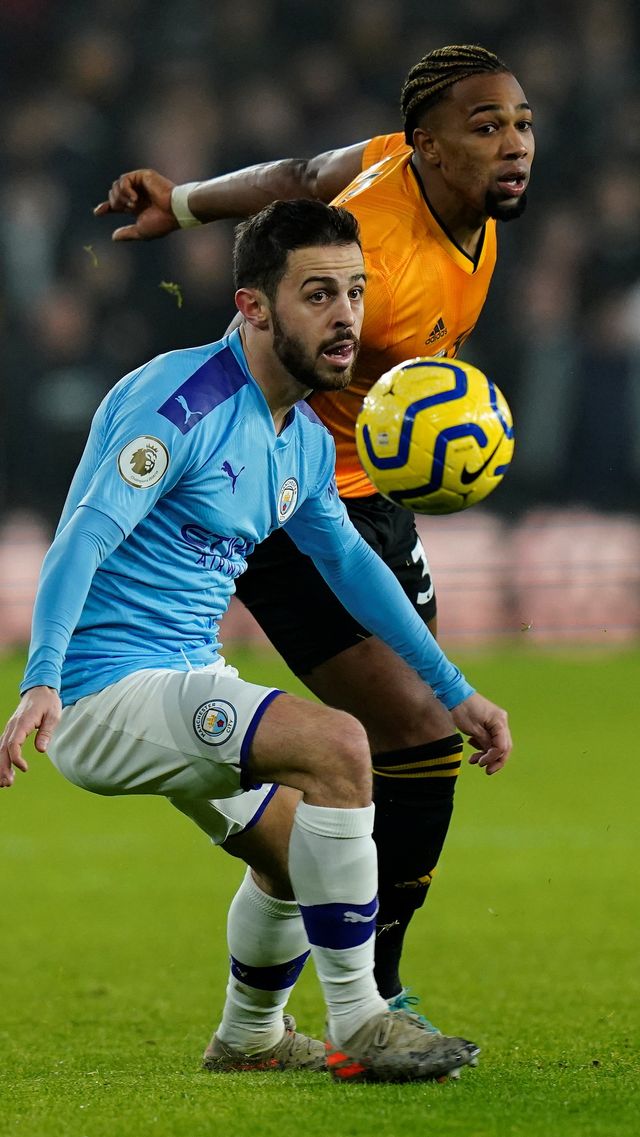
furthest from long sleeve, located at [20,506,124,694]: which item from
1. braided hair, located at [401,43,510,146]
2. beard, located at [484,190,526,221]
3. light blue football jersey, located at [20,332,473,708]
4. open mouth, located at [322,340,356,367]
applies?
braided hair, located at [401,43,510,146]

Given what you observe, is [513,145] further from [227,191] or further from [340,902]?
[340,902]

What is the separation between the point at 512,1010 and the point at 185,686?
1669 mm

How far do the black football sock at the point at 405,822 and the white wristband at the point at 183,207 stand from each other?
1645 millimetres

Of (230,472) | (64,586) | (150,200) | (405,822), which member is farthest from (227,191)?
(64,586)

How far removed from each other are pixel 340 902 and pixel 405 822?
35.6 inches

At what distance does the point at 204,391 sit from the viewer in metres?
3.59

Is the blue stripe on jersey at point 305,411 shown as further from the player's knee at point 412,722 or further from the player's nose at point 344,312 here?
the player's knee at point 412,722

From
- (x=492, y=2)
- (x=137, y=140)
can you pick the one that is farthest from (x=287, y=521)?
(x=492, y=2)

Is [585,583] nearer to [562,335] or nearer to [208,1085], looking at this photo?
[562,335]

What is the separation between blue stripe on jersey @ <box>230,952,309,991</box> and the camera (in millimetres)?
3938

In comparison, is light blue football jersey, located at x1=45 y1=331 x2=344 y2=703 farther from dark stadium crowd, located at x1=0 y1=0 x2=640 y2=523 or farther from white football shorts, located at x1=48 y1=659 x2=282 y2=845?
dark stadium crowd, located at x1=0 y1=0 x2=640 y2=523

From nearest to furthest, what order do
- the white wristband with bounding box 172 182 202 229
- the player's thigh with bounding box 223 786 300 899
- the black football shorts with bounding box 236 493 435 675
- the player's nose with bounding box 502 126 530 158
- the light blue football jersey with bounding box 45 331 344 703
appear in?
the light blue football jersey with bounding box 45 331 344 703 → the player's thigh with bounding box 223 786 300 899 → the player's nose with bounding box 502 126 530 158 → the black football shorts with bounding box 236 493 435 675 → the white wristband with bounding box 172 182 202 229

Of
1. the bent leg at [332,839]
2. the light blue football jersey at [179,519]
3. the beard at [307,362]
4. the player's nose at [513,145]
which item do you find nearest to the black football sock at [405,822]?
the light blue football jersey at [179,519]

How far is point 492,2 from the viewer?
1373cm
